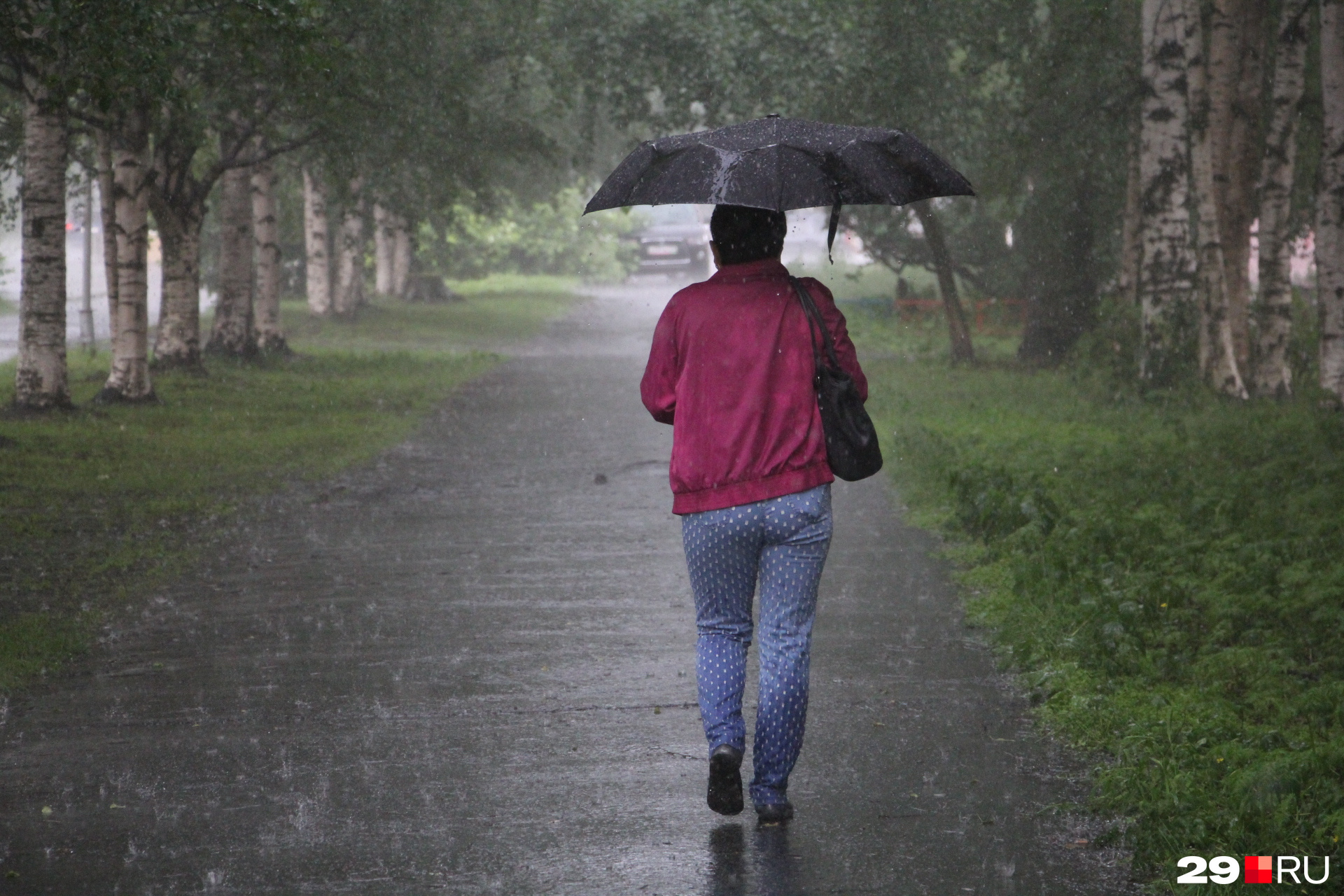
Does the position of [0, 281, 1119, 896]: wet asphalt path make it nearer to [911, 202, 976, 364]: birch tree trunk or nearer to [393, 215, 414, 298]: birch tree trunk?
[911, 202, 976, 364]: birch tree trunk

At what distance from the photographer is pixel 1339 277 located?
14.8 m

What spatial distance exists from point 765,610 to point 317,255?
31.1m

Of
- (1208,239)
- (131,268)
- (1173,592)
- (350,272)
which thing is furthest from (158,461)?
(350,272)

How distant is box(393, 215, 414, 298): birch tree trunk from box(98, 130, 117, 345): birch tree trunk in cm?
2182

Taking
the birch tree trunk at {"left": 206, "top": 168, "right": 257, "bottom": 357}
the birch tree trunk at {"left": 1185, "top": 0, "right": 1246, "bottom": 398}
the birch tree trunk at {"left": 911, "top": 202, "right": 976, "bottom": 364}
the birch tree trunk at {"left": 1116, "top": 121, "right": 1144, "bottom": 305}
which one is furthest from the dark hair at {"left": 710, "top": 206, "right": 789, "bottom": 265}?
the birch tree trunk at {"left": 911, "top": 202, "right": 976, "bottom": 364}

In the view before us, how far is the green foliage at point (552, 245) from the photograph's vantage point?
53094mm

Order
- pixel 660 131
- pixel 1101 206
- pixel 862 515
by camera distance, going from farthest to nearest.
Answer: pixel 660 131, pixel 1101 206, pixel 862 515

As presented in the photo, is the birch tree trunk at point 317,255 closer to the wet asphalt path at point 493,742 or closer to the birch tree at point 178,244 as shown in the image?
the birch tree at point 178,244

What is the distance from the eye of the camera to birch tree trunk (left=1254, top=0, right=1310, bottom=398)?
16672mm

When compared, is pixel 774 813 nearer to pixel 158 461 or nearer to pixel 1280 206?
pixel 158 461

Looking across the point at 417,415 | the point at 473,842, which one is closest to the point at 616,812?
the point at 473,842

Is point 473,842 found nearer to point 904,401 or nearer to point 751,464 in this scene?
point 751,464

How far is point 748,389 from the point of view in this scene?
4.84 m

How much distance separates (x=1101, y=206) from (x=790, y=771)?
1951cm
